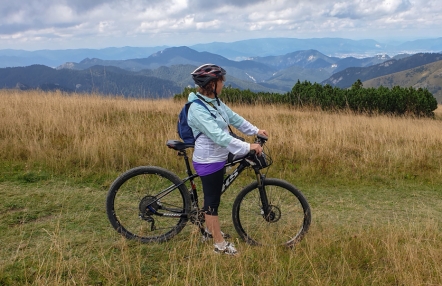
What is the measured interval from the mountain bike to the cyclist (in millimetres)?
262

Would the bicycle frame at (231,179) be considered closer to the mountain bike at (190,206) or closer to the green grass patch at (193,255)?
the mountain bike at (190,206)

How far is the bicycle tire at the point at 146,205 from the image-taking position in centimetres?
396

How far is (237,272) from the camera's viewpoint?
324 cm

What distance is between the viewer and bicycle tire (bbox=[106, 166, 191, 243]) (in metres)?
3.96

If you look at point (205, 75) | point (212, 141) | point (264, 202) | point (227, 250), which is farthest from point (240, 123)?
point (227, 250)

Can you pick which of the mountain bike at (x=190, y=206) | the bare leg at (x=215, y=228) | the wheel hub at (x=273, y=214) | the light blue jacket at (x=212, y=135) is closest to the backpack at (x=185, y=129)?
the light blue jacket at (x=212, y=135)

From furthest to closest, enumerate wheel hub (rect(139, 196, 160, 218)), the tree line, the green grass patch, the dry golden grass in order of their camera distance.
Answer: the tree line → the dry golden grass → wheel hub (rect(139, 196, 160, 218)) → the green grass patch

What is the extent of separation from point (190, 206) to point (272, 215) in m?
0.95

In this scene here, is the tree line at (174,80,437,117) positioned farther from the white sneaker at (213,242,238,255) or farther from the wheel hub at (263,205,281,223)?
the white sneaker at (213,242,238,255)

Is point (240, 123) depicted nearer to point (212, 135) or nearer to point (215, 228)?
point (212, 135)

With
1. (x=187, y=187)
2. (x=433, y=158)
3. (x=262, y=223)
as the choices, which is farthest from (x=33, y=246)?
(x=433, y=158)

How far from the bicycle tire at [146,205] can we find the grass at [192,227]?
17cm

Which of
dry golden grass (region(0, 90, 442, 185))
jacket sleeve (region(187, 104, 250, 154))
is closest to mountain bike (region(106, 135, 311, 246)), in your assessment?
jacket sleeve (region(187, 104, 250, 154))

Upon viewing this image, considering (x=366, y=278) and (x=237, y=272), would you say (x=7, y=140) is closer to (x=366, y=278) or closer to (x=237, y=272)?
(x=237, y=272)
